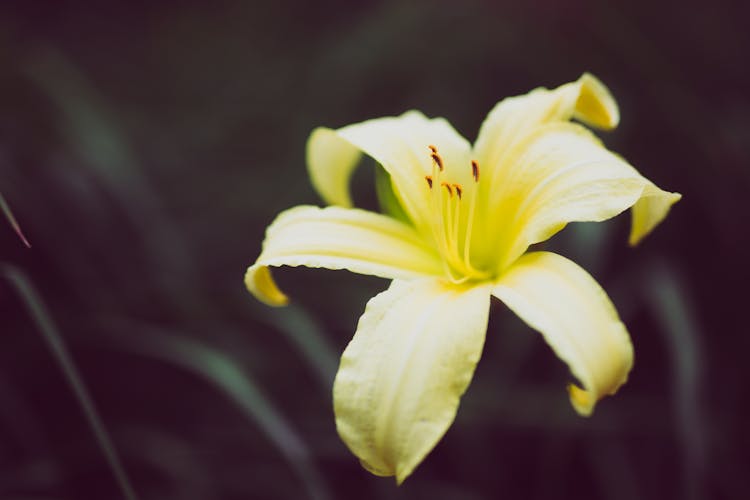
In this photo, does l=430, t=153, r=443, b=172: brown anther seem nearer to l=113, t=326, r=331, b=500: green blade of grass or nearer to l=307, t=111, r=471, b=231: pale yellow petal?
A: l=307, t=111, r=471, b=231: pale yellow petal

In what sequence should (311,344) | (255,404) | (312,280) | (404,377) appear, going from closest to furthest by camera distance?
(404,377) → (255,404) → (311,344) → (312,280)

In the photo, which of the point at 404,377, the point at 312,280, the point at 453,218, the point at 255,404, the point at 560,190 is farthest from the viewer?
the point at 312,280

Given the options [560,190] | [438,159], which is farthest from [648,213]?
[438,159]

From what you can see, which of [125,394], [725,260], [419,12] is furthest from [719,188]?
[125,394]

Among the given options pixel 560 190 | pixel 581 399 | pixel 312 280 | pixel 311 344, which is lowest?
pixel 312 280

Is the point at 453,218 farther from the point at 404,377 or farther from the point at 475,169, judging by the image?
the point at 404,377

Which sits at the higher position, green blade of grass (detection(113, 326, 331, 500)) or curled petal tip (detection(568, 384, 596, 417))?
curled petal tip (detection(568, 384, 596, 417))

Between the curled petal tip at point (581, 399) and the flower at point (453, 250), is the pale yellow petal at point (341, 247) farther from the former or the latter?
the curled petal tip at point (581, 399)

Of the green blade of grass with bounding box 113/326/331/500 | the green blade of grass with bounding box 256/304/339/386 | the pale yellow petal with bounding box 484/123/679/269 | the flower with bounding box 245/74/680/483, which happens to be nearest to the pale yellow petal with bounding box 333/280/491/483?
the flower with bounding box 245/74/680/483
